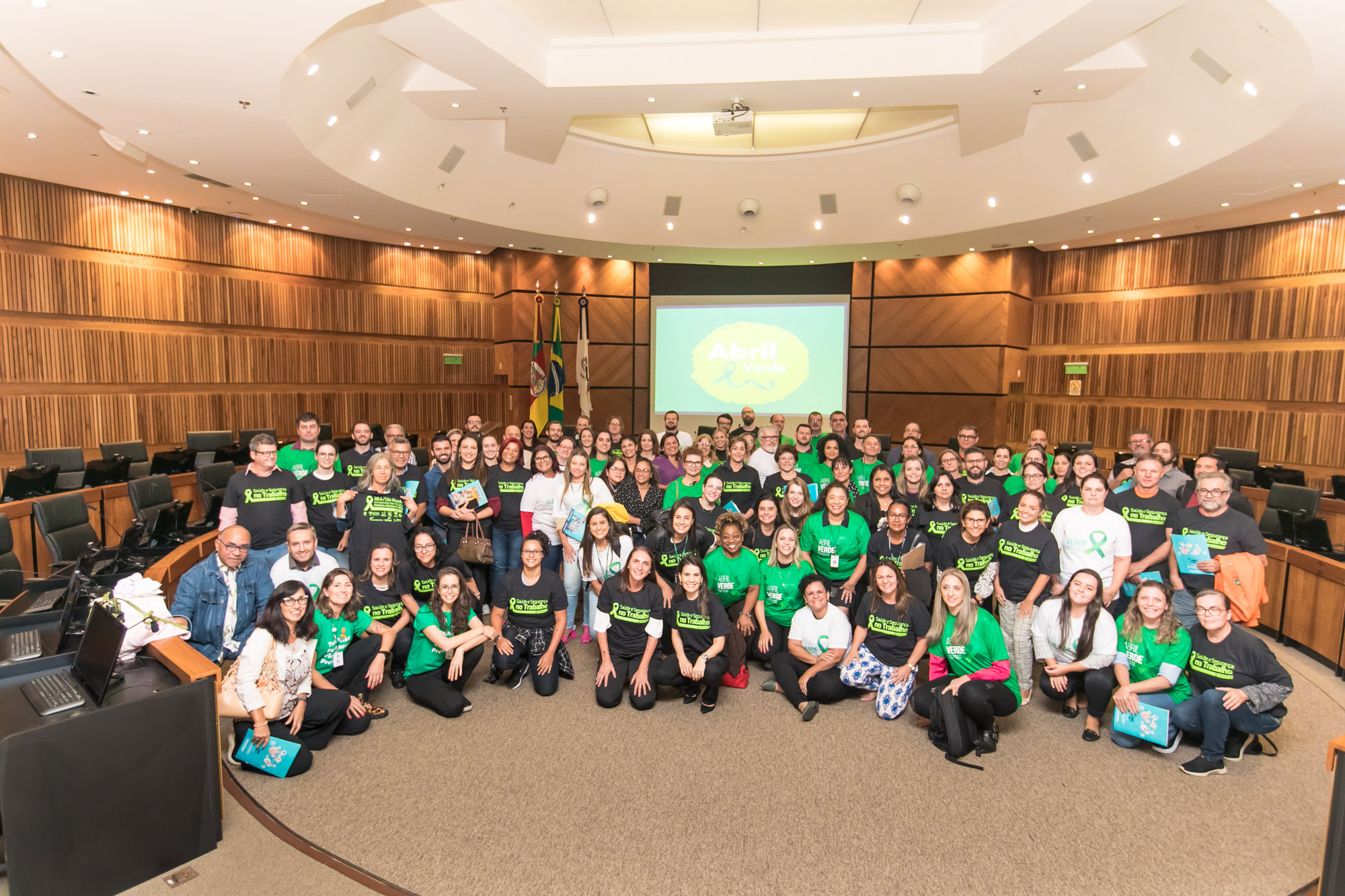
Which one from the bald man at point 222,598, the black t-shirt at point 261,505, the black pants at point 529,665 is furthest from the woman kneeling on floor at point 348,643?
the black t-shirt at point 261,505

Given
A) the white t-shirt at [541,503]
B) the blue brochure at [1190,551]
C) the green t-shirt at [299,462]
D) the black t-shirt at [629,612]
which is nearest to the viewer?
the blue brochure at [1190,551]

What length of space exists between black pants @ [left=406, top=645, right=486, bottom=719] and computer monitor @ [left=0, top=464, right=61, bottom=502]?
15.0ft

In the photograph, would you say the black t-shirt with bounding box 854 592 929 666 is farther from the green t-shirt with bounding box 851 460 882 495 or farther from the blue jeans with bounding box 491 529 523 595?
the blue jeans with bounding box 491 529 523 595

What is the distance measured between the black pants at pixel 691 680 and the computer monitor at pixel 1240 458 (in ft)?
26.4

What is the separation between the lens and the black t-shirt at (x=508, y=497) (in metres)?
6.27

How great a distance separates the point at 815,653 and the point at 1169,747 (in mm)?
2203

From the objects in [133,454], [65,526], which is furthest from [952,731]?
[133,454]

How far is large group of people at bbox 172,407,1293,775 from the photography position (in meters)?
4.39

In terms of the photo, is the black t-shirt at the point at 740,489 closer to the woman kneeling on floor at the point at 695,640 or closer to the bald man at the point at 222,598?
the woman kneeling on floor at the point at 695,640

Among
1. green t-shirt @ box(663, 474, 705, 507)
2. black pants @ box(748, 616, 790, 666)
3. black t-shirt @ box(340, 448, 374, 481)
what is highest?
black t-shirt @ box(340, 448, 374, 481)

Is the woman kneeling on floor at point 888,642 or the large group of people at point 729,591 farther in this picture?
the woman kneeling on floor at point 888,642

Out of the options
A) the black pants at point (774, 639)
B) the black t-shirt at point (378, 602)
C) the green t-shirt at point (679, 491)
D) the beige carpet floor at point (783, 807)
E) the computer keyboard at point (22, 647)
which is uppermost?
the green t-shirt at point (679, 491)

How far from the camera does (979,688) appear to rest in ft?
14.4

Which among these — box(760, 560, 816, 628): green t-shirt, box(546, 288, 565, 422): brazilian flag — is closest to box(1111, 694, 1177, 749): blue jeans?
box(760, 560, 816, 628): green t-shirt
